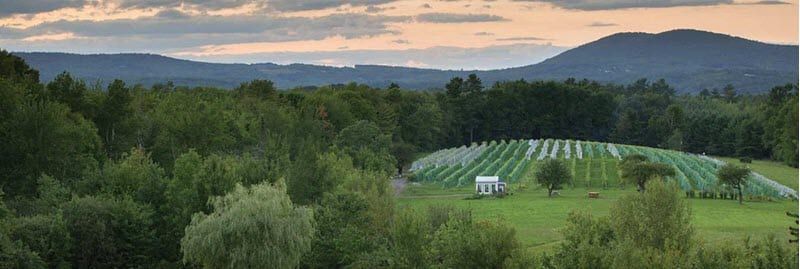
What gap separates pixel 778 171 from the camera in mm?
89250

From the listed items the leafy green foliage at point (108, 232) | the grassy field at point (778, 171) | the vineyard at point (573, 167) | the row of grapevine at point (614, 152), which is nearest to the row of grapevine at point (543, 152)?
the vineyard at point (573, 167)

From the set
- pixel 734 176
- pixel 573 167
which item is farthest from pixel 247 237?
pixel 573 167

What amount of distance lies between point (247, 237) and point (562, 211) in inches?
→ 1058

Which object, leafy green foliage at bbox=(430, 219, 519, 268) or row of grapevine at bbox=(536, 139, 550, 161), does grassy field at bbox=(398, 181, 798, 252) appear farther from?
row of grapevine at bbox=(536, 139, 550, 161)

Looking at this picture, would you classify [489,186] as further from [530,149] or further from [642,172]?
[530,149]

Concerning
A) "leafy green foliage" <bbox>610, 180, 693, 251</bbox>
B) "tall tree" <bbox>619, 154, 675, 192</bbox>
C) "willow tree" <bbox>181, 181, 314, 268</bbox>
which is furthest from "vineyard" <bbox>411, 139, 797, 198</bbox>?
"willow tree" <bbox>181, 181, 314, 268</bbox>

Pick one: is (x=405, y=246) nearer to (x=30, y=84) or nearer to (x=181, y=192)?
(x=181, y=192)

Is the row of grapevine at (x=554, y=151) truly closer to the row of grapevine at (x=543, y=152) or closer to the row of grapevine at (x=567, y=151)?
the row of grapevine at (x=543, y=152)

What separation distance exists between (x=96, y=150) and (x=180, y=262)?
17.2 m

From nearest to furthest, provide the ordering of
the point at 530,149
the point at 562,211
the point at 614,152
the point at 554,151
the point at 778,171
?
the point at 562,211
the point at 778,171
the point at 614,152
the point at 554,151
the point at 530,149

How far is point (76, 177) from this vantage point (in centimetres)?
4444

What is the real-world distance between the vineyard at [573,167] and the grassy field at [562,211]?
3.39 metres

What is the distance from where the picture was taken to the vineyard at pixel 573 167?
6600 cm

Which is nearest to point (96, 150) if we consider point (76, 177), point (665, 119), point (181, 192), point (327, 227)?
point (76, 177)
